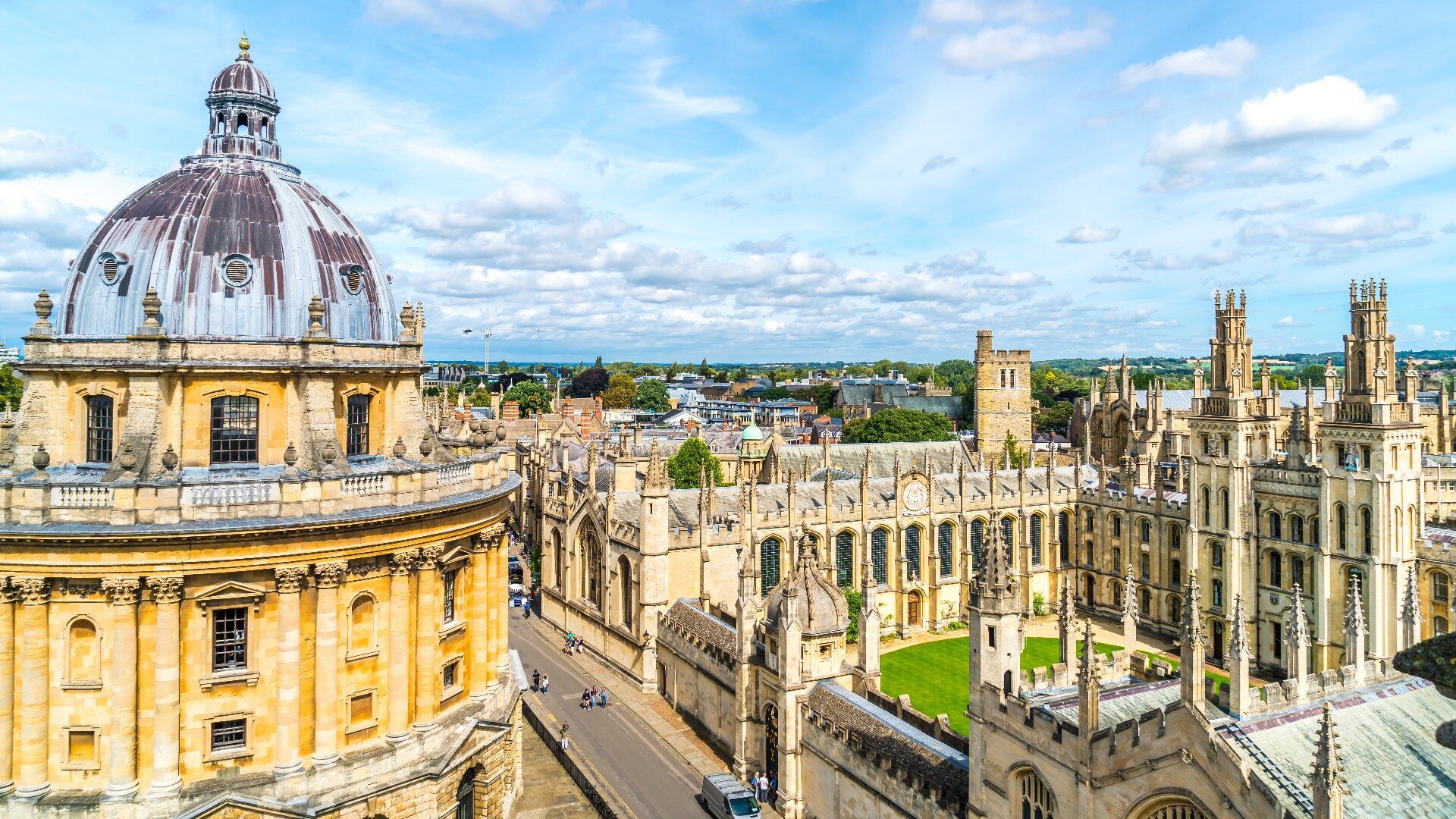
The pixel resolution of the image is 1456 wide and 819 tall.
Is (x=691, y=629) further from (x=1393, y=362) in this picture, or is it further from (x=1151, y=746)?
(x=1393, y=362)

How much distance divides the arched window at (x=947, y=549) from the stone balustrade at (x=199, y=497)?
1591 inches

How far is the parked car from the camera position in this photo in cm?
3200

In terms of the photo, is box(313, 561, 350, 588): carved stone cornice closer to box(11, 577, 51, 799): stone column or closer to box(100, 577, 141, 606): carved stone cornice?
box(100, 577, 141, 606): carved stone cornice

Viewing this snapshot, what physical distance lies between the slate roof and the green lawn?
2072 cm

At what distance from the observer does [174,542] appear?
77.8ft

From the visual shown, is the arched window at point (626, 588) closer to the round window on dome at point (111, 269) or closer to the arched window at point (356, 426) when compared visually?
the arched window at point (356, 426)

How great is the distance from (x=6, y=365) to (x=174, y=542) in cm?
5582

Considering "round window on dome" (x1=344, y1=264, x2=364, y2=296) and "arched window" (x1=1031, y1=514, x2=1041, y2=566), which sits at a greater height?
"round window on dome" (x1=344, y1=264, x2=364, y2=296)

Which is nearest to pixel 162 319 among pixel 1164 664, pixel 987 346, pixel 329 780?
pixel 329 780

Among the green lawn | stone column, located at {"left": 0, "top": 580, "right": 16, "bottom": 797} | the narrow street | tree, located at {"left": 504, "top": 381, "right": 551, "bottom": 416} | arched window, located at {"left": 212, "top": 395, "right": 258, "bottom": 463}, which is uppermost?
tree, located at {"left": 504, "top": 381, "right": 551, "bottom": 416}

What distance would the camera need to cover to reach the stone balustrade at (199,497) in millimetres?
23625

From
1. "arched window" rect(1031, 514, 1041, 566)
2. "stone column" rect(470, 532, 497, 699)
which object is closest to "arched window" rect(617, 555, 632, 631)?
"stone column" rect(470, 532, 497, 699)

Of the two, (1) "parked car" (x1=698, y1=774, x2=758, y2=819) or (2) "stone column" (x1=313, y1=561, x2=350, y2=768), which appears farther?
(1) "parked car" (x1=698, y1=774, x2=758, y2=819)

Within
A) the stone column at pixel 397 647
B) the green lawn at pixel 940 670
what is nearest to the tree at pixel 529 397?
the green lawn at pixel 940 670
